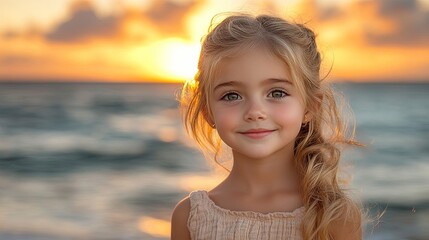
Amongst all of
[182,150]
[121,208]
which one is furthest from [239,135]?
[182,150]

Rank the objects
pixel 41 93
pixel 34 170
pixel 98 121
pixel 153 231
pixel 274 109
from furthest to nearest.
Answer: pixel 41 93, pixel 98 121, pixel 34 170, pixel 153 231, pixel 274 109

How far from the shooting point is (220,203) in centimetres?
303

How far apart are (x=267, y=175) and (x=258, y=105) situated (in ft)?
0.86

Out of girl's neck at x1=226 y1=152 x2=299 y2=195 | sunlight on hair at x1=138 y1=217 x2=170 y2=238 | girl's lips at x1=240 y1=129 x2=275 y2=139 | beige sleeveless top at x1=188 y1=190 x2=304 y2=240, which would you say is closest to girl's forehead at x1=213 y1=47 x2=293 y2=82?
girl's lips at x1=240 y1=129 x2=275 y2=139

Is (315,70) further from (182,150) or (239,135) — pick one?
(182,150)

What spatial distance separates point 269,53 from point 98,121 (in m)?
14.3

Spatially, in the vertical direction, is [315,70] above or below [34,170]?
below

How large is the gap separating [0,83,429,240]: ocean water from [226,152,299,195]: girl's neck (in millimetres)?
375

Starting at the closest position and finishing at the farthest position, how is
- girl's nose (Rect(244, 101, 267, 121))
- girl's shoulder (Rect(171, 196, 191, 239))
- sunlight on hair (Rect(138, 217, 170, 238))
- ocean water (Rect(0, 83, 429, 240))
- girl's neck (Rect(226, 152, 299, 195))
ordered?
girl's nose (Rect(244, 101, 267, 121)) < girl's neck (Rect(226, 152, 299, 195)) < girl's shoulder (Rect(171, 196, 191, 239)) < sunlight on hair (Rect(138, 217, 170, 238)) < ocean water (Rect(0, 83, 429, 240))

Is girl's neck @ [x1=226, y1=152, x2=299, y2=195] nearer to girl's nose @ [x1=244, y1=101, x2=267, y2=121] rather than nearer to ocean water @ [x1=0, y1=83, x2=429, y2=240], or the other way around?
girl's nose @ [x1=244, y1=101, x2=267, y2=121]

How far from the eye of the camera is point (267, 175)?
294 cm

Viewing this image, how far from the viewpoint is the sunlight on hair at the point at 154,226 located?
6895mm

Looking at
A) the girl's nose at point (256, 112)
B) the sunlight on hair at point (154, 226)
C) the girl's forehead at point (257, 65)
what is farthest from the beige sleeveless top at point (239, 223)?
the sunlight on hair at point (154, 226)

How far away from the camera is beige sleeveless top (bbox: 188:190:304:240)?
9.46 ft
